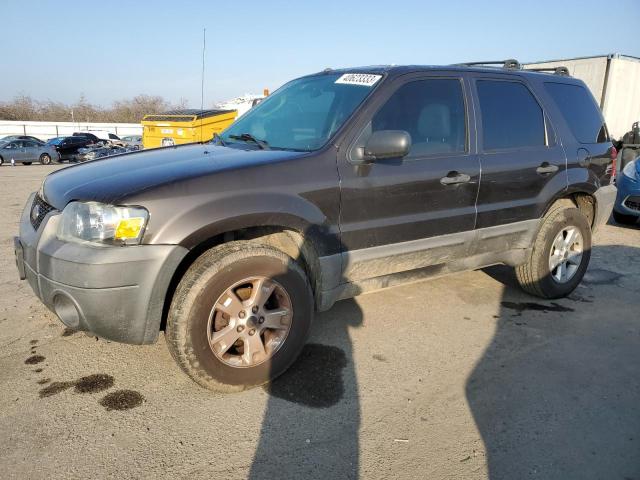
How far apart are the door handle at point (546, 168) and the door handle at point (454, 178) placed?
853mm

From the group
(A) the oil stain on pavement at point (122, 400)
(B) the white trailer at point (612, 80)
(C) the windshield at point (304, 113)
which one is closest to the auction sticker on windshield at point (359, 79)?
(C) the windshield at point (304, 113)

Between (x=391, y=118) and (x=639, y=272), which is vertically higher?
(x=391, y=118)

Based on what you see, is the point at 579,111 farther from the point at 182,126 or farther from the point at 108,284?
the point at 182,126

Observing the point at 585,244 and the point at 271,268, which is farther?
the point at 585,244

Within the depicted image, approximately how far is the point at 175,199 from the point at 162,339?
4.50 feet

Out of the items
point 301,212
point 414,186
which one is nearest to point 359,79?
point 414,186

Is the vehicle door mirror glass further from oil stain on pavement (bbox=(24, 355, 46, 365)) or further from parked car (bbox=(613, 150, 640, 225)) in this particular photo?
parked car (bbox=(613, 150, 640, 225))

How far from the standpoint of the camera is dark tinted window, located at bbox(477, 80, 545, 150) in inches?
147

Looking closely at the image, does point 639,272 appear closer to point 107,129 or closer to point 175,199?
point 175,199

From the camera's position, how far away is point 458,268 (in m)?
3.75

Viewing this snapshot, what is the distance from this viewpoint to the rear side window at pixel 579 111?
14.1ft

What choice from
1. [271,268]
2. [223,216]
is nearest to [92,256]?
[223,216]

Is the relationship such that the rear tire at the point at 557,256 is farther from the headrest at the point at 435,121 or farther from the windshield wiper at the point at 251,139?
the windshield wiper at the point at 251,139

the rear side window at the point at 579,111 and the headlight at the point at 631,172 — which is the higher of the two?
the rear side window at the point at 579,111
